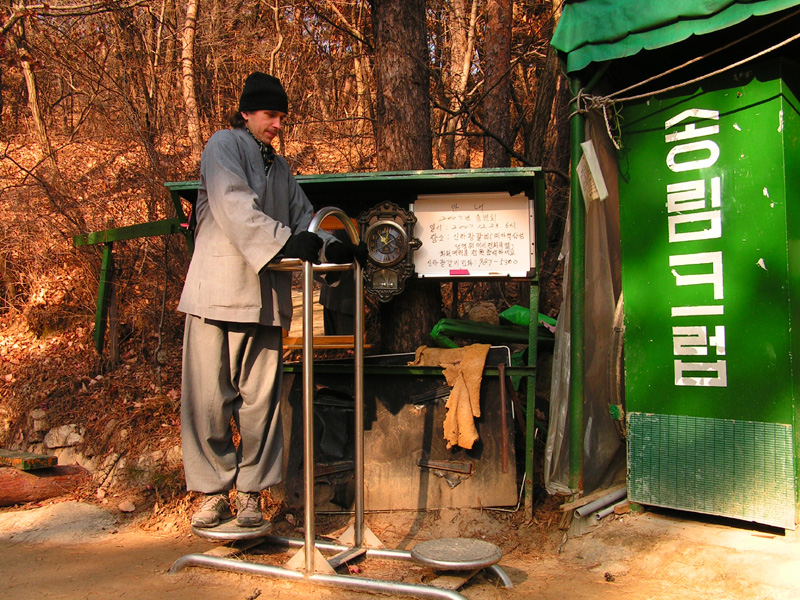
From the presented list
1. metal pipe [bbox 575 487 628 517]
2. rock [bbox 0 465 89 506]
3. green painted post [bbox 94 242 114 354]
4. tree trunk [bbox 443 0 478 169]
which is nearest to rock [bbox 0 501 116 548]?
rock [bbox 0 465 89 506]

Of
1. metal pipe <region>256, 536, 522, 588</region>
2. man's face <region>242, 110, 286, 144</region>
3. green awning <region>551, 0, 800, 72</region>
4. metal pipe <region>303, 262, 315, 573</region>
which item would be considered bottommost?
metal pipe <region>256, 536, 522, 588</region>

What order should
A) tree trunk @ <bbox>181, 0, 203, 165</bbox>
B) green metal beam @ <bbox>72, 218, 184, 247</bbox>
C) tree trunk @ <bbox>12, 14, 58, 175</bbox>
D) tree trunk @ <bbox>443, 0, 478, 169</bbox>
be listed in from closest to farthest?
1. green metal beam @ <bbox>72, 218, 184, 247</bbox>
2. tree trunk @ <bbox>181, 0, 203, 165</bbox>
3. tree trunk @ <bbox>12, 14, 58, 175</bbox>
4. tree trunk @ <bbox>443, 0, 478, 169</bbox>

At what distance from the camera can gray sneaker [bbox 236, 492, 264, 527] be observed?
308 cm

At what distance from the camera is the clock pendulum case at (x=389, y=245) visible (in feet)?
13.7

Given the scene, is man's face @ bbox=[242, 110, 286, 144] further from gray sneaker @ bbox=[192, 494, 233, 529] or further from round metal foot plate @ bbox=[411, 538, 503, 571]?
round metal foot plate @ bbox=[411, 538, 503, 571]

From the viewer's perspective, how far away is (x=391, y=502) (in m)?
4.14

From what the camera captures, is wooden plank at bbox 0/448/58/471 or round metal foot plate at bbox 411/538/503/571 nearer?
round metal foot plate at bbox 411/538/503/571

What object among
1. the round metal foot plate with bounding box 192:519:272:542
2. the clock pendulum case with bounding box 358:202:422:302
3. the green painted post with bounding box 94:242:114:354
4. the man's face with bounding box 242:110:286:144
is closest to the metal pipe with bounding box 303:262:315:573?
the round metal foot plate with bounding box 192:519:272:542

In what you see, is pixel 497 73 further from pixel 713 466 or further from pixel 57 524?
pixel 57 524

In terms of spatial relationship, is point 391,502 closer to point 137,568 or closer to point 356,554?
point 356,554

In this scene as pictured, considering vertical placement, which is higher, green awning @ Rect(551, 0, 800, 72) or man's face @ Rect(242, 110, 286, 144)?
green awning @ Rect(551, 0, 800, 72)

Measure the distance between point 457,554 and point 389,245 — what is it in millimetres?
2011

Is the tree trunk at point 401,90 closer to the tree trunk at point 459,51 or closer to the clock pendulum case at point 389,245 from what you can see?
the clock pendulum case at point 389,245

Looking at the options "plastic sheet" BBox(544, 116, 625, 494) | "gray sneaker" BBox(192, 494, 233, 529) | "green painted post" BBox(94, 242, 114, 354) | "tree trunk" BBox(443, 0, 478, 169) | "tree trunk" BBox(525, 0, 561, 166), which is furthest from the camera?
"tree trunk" BBox(443, 0, 478, 169)
